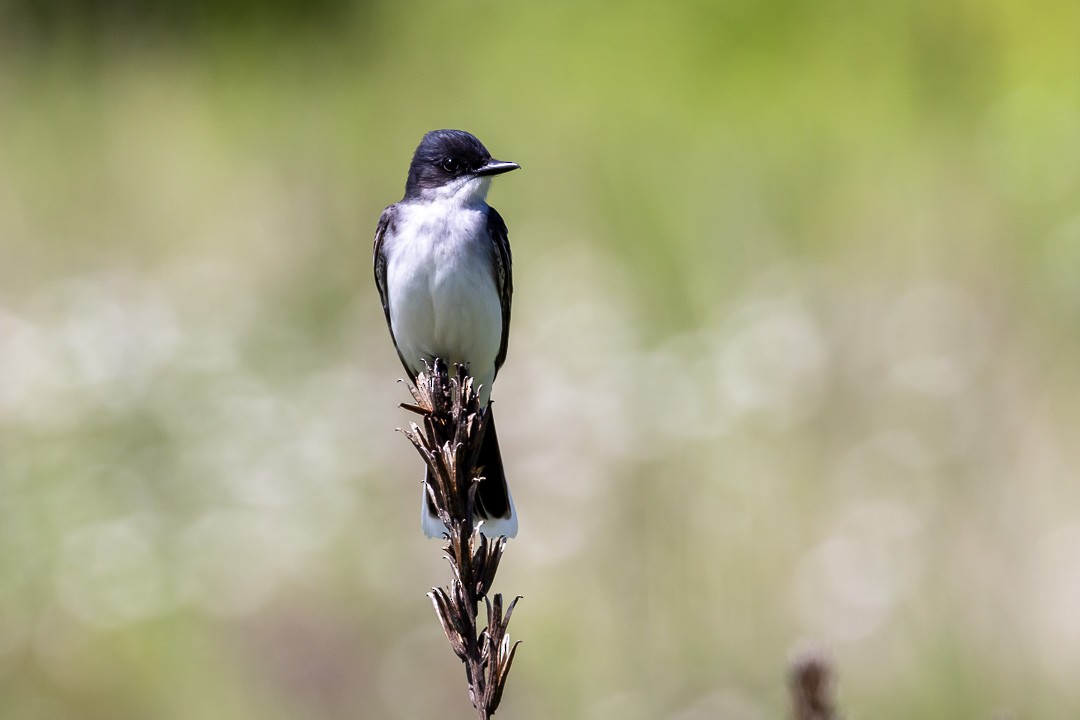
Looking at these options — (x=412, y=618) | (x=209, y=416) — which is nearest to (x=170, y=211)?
(x=209, y=416)

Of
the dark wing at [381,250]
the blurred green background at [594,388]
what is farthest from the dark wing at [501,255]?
the blurred green background at [594,388]

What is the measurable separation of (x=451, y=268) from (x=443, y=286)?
66 millimetres

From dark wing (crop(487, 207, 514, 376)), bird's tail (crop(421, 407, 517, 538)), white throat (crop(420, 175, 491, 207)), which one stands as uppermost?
white throat (crop(420, 175, 491, 207))

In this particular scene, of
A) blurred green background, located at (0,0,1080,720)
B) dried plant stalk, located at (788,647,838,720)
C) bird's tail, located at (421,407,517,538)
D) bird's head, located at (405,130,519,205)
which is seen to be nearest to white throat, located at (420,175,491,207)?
bird's head, located at (405,130,519,205)

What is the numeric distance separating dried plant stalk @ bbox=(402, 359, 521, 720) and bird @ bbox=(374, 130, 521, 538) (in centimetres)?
160

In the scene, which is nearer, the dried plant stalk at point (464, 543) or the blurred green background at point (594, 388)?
the dried plant stalk at point (464, 543)

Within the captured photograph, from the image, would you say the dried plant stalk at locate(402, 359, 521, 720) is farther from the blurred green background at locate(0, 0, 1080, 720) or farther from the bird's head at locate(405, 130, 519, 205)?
the blurred green background at locate(0, 0, 1080, 720)

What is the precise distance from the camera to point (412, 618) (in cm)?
573

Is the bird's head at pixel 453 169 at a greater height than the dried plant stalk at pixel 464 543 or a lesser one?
greater

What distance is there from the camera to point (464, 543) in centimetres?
191

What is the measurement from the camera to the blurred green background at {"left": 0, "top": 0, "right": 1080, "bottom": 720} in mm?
5672

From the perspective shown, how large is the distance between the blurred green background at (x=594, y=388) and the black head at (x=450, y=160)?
7.15ft

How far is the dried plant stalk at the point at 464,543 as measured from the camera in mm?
1708

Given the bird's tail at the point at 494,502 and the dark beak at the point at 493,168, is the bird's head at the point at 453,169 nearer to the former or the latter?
the dark beak at the point at 493,168
